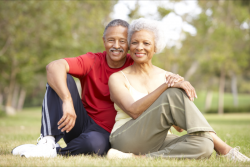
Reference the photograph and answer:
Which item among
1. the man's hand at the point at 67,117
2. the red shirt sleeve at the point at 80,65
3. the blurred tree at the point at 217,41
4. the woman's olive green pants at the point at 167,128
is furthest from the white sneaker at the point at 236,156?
the blurred tree at the point at 217,41

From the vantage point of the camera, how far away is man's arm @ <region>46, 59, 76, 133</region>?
3.08 m

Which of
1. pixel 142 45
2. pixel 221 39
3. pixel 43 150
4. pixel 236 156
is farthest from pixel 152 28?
pixel 221 39

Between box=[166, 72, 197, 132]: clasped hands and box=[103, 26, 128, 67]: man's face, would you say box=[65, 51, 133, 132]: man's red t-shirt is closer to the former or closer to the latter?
box=[103, 26, 128, 67]: man's face

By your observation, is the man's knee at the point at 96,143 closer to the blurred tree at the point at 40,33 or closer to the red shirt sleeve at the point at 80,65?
the red shirt sleeve at the point at 80,65

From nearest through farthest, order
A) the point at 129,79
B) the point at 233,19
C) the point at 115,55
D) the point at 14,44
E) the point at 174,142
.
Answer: the point at 174,142, the point at 129,79, the point at 115,55, the point at 14,44, the point at 233,19

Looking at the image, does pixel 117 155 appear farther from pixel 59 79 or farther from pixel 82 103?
pixel 59 79

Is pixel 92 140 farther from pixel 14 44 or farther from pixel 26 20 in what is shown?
pixel 14 44

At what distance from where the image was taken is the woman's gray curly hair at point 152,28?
10.9 feet

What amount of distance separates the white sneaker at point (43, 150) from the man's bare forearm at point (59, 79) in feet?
1.81

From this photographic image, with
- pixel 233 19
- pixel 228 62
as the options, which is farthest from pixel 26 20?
pixel 233 19

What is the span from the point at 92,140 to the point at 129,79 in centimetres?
88

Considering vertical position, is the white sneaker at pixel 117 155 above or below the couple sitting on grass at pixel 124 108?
below

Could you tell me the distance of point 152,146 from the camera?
9.87 ft

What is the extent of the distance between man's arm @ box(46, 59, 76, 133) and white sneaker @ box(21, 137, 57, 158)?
0.24 metres
